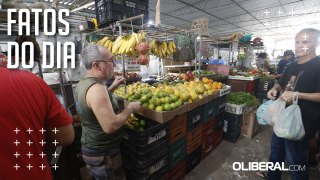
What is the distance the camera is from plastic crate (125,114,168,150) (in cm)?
187

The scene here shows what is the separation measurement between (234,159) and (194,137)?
0.95m

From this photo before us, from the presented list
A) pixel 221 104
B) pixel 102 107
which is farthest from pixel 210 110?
pixel 102 107

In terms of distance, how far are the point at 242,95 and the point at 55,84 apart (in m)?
3.82

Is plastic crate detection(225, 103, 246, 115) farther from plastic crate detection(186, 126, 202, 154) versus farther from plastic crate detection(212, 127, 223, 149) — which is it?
plastic crate detection(186, 126, 202, 154)

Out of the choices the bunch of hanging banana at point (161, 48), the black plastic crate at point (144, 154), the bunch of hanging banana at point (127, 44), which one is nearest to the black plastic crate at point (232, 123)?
the bunch of hanging banana at point (161, 48)

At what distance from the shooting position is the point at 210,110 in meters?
3.04

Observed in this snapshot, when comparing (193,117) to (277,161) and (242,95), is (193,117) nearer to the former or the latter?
(277,161)

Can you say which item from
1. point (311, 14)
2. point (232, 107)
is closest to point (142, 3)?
point (232, 107)

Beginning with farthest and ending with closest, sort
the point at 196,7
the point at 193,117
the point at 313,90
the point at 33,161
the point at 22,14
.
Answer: the point at 196,7 → the point at 193,117 → the point at 313,90 → the point at 22,14 → the point at 33,161

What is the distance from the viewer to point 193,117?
8.56ft

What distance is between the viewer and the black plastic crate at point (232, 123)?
3.53 m

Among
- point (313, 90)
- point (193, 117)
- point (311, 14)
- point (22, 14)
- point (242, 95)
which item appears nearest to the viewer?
point (22, 14)

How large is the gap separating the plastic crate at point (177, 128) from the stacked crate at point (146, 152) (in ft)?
0.35

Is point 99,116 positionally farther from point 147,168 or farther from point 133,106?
point 147,168
